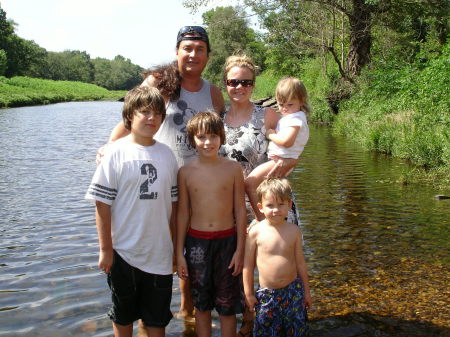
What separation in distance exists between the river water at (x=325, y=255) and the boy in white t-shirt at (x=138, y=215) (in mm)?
1090

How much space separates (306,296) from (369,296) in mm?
1704

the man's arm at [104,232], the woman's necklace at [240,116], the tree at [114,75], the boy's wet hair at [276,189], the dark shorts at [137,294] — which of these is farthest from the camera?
the tree at [114,75]

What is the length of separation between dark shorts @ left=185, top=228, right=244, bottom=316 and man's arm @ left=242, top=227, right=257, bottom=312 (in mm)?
98

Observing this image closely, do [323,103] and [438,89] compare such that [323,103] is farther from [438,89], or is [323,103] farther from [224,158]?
[224,158]

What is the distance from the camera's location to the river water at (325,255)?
14.4 feet

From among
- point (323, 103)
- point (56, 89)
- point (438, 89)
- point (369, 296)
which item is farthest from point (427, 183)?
point (56, 89)

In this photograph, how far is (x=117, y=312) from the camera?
3230 mm

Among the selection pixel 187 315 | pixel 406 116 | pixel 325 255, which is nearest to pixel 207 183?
pixel 187 315

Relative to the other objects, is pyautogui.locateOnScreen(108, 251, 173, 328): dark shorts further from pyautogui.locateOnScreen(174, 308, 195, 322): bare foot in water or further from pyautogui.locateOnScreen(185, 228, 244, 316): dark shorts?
pyautogui.locateOnScreen(174, 308, 195, 322): bare foot in water

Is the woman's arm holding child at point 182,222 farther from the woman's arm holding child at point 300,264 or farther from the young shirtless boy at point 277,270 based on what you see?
the woman's arm holding child at point 300,264

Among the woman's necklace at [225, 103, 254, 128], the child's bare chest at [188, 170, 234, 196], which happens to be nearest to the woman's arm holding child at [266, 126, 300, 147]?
the woman's necklace at [225, 103, 254, 128]

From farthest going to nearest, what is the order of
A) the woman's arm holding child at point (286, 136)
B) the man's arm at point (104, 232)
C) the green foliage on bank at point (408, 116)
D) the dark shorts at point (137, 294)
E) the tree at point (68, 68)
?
the tree at point (68, 68)
the green foliage on bank at point (408, 116)
the woman's arm holding child at point (286, 136)
the dark shorts at point (137, 294)
the man's arm at point (104, 232)

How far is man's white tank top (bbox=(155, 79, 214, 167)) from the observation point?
3.71 metres

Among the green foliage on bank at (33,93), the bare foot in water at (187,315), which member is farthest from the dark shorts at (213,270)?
the green foliage on bank at (33,93)
